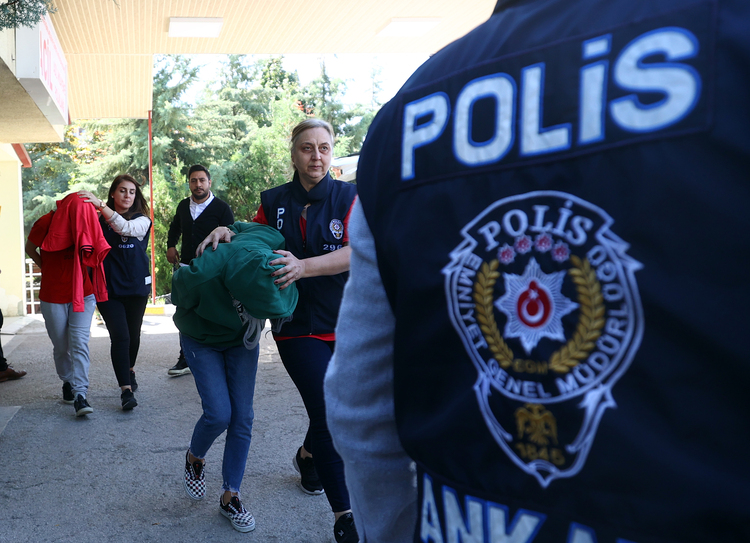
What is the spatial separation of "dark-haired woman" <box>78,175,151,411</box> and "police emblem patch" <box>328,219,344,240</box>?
3.36m

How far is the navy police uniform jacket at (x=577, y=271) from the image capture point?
2.18ft

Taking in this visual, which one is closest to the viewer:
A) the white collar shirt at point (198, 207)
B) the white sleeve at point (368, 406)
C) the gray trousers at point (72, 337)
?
the white sleeve at point (368, 406)

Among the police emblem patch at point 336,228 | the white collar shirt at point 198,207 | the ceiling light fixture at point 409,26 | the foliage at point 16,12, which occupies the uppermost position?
the ceiling light fixture at point 409,26

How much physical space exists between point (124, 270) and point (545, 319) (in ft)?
19.0

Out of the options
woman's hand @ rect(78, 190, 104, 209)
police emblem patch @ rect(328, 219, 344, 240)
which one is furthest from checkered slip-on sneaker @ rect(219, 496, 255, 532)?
woman's hand @ rect(78, 190, 104, 209)

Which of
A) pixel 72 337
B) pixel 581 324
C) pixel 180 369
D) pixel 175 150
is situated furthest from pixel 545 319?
pixel 175 150

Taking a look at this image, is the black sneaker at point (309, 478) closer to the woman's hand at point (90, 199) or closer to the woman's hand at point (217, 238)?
the woman's hand at point (217, 238)

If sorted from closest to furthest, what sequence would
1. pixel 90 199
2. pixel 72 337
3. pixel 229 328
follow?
pixel 229 328, pixel 72 337, pixel 90 199

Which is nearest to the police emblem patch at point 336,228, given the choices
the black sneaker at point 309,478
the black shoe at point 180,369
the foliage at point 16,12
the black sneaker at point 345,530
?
the black sneaker at point 345,530

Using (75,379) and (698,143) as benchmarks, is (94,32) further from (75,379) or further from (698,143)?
(698,143)

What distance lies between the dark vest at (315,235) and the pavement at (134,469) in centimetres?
114

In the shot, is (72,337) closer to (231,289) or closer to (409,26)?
(231,289)

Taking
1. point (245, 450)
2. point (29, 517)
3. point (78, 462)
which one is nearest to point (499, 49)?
point (245, 450)

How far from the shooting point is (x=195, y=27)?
10008mm
